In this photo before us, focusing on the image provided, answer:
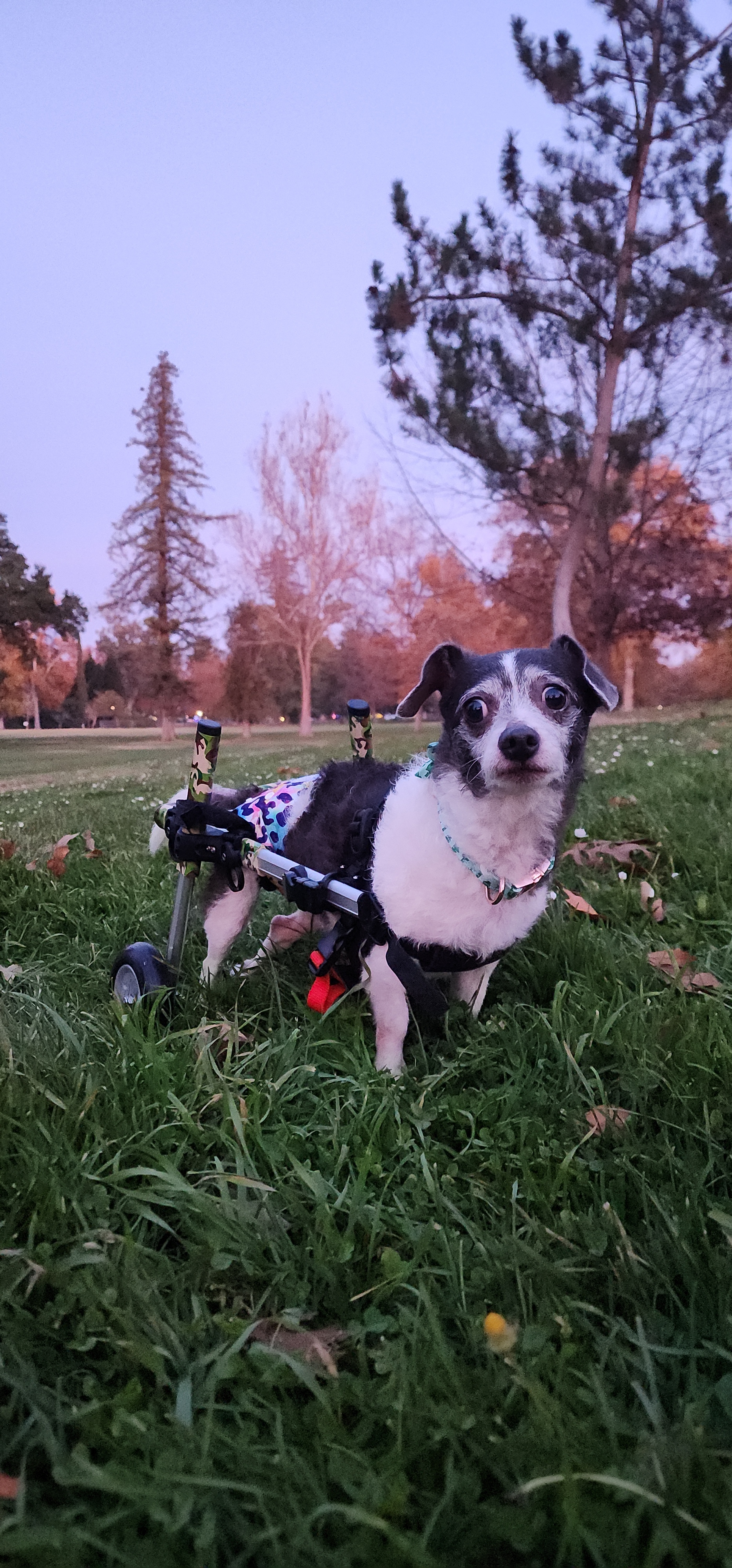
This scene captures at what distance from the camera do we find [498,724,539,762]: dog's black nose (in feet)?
6.03

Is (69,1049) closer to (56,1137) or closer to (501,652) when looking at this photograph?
(56,1137)

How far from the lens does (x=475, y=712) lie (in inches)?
80.8

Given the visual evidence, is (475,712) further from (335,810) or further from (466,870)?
(335,810)

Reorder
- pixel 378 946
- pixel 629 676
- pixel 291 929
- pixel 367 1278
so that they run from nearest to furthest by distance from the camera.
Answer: pixel 367 1278 < pixel 378 946 < pixel 291 929 < pixel 629 676

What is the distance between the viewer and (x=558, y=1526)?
94cm

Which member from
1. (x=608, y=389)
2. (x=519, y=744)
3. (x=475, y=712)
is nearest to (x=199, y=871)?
(x=475, y=712)

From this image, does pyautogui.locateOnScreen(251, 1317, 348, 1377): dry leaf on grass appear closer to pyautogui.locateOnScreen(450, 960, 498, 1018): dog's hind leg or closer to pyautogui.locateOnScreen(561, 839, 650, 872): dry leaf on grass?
pyautogui.locateOnScreen(450, 960, 498, 1018): dog's hind leg

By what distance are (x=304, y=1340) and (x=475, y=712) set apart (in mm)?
1370

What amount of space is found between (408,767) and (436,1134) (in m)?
1.14

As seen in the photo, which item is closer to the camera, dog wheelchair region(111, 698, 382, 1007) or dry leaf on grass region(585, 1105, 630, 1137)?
dry leaf on grass region(585, 1105, 630, 1137)

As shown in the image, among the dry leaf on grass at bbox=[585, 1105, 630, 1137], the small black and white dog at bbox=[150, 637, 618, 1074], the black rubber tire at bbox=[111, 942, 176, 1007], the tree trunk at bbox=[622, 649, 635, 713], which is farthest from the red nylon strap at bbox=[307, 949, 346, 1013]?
the tree trunk at bbox=[622, 649, 635, 713]

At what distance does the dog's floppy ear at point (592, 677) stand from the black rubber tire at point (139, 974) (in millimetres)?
1412

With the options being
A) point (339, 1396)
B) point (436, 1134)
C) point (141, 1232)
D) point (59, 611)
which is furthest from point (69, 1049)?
point (59, 611)

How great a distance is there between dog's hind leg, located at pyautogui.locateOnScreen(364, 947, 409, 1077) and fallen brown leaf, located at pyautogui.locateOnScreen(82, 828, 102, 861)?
2.43 metres
